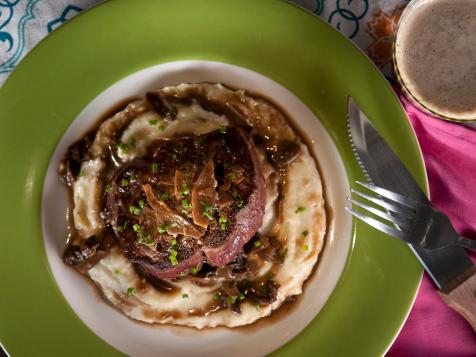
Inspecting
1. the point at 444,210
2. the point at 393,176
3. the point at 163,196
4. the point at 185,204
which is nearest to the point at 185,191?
the point at 185,204

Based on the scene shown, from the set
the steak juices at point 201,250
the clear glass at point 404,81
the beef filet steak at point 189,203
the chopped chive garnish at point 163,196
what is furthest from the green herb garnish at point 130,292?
the clear glass at point 404,81

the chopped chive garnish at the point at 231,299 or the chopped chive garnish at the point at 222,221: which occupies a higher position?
the chopped chive garnish at the point at 222,221

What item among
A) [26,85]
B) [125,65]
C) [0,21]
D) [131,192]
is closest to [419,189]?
[131,192]

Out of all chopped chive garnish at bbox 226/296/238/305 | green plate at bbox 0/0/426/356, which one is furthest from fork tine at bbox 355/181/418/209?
chopped chive garnish at bbox 226/296/238/305

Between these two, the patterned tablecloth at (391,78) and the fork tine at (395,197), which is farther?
the patterned tablecloth at (391,78)

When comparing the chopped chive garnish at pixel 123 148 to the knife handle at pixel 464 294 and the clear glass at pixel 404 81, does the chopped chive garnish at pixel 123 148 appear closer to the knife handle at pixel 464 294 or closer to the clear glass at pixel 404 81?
the clear glass at pixel 404 81

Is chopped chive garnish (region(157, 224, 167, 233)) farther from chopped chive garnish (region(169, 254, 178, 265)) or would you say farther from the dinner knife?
the dinner knife

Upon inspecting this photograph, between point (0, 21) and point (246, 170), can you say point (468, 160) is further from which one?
point (0, 21)
